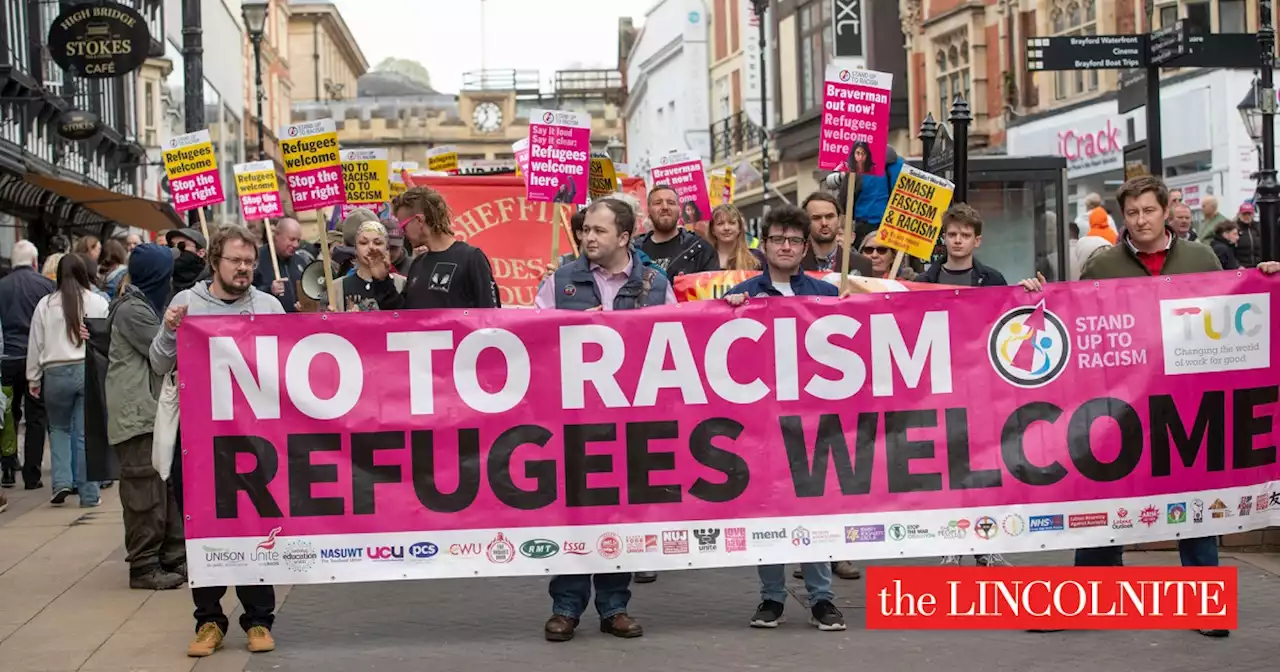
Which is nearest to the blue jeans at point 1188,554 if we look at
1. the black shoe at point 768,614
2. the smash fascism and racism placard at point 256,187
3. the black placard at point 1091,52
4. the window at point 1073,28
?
the black shoe at point 768,614

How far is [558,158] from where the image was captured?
11.7 m

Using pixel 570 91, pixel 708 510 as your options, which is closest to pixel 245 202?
pixel 708 510

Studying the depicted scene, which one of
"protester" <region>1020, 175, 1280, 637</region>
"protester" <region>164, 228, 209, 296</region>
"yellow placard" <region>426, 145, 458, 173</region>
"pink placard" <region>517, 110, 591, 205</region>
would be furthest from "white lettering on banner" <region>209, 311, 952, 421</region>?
"yellow placard" <region>426, 145, 458, 173</region>

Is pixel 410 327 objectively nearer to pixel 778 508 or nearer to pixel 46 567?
pixel 778 508

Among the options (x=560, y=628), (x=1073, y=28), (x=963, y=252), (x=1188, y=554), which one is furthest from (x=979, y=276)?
(x=1073, y=28)

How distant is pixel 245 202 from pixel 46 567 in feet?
14.6

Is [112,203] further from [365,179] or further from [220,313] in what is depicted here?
[220,313]

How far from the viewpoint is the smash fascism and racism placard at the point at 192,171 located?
1376cm

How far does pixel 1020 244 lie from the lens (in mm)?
16312

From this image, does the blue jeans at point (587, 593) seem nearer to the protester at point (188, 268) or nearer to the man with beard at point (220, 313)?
the man with beard at point (220, 313)

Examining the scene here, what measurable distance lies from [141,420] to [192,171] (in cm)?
446

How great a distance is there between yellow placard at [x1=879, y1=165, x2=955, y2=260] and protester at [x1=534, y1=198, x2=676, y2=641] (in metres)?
2.52

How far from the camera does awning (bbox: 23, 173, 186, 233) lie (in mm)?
22891

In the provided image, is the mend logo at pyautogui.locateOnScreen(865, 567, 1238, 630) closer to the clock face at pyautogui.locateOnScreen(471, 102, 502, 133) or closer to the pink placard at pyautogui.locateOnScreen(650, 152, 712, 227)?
the pink placard at pyautogui.locateOnScreen(650, 152, 712, 227)
